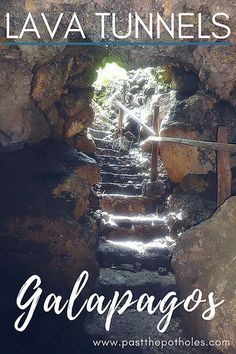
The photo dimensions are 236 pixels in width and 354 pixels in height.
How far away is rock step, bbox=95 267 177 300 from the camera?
5.89 metres

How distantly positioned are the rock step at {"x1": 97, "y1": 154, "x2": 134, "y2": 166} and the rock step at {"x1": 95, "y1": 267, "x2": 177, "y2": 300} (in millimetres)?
4726

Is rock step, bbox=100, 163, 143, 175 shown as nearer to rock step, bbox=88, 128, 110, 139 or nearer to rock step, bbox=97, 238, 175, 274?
rock step, bbox=97, 238, 175, 274

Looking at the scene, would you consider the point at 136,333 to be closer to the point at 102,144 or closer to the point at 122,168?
the point at 122,168

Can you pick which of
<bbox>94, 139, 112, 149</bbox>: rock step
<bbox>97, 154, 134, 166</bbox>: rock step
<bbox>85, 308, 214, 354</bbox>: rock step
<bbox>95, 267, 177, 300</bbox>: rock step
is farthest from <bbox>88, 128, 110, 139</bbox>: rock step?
<bbox>85, 308, 214, 354</bbox>: rock step

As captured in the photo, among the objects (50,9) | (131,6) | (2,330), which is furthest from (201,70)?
(2,330)

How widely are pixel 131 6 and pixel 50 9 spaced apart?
155 cm

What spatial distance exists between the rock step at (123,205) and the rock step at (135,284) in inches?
94.0

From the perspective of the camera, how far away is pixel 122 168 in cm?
1045

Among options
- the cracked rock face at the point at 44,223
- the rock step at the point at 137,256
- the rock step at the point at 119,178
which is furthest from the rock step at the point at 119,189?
the rock step at the point at 137,256

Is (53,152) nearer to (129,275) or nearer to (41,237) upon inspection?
(41,237)

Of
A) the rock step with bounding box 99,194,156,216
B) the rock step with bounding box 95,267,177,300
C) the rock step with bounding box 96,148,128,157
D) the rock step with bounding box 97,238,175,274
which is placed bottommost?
the rock step with bounding box 95,267,177,300

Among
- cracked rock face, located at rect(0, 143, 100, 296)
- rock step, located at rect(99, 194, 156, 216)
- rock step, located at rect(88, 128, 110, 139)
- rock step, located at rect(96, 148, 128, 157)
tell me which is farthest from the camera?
rock step, located at rect(88, 128, 110, 139)

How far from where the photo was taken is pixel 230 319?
432cm

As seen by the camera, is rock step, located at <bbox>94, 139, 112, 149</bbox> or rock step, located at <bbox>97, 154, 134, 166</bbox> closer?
rock step, located at <bbox>97, 154, 134, 166</bbox>
